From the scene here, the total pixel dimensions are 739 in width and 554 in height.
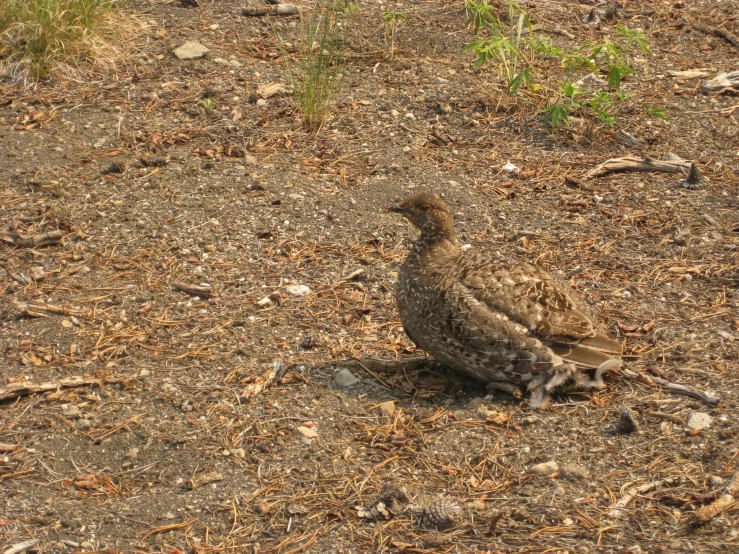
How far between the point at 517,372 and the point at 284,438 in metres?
1.26

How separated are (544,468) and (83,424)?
228 cm

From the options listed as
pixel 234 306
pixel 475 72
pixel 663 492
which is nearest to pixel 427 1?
pixel 475 72

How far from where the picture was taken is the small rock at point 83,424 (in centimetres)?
450

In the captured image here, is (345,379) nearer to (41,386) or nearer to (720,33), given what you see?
(41,386)

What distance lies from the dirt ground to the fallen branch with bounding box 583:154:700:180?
0.25 ft

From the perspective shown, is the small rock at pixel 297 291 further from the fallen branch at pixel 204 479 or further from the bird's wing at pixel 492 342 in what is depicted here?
the fallen branch at pixel 204 479

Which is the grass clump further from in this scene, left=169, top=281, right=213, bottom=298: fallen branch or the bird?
the bird

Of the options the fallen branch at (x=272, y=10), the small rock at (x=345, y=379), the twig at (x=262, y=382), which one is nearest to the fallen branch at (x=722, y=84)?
the fallen branch at (x=272, y=10)

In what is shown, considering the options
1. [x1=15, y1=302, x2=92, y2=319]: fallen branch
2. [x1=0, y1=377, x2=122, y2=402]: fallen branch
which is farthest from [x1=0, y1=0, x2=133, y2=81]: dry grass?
[x1=0, y1=377, x2=122, y2=402]: fallen branch

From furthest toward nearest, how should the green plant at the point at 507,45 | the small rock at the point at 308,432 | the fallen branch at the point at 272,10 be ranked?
the fallen branch at the point at 272,10, the green plant at the point at 507,45, the small rock at the point at 308,432

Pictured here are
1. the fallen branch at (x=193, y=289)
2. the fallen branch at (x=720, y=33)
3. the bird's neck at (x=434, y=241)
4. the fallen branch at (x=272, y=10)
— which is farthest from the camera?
the fallen branch at (x=272, y=10)

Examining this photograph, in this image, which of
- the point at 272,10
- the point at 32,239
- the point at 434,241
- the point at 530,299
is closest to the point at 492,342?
the point at 530,299

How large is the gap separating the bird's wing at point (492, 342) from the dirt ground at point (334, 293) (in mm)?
Result: 204

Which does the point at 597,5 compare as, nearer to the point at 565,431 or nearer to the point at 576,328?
the point at 576,328
